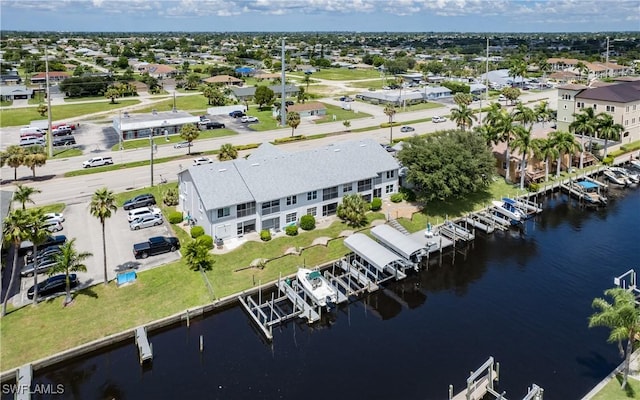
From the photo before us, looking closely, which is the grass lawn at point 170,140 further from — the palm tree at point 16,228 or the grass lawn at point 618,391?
the grass lawn at point 618,391

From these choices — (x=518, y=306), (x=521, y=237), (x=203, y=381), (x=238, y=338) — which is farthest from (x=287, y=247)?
(x=521, y=237)

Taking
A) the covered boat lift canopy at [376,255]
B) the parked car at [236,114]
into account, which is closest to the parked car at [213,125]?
the parked car at [236,114]

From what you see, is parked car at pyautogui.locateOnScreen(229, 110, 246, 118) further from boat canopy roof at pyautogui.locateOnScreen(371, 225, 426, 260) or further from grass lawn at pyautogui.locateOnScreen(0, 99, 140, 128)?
boat canopy roof at pyautogui.locateOnScreen(371, 225, 426, 260)

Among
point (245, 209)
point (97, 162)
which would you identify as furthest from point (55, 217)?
point (97, 162)

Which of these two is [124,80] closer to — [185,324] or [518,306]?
[185,324]

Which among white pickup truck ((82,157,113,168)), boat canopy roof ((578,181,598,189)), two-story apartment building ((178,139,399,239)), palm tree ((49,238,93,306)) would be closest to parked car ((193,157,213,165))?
white pickup truck ((82,157,113,168))

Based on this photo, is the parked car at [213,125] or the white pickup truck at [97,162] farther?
the parked car at [213,125]
